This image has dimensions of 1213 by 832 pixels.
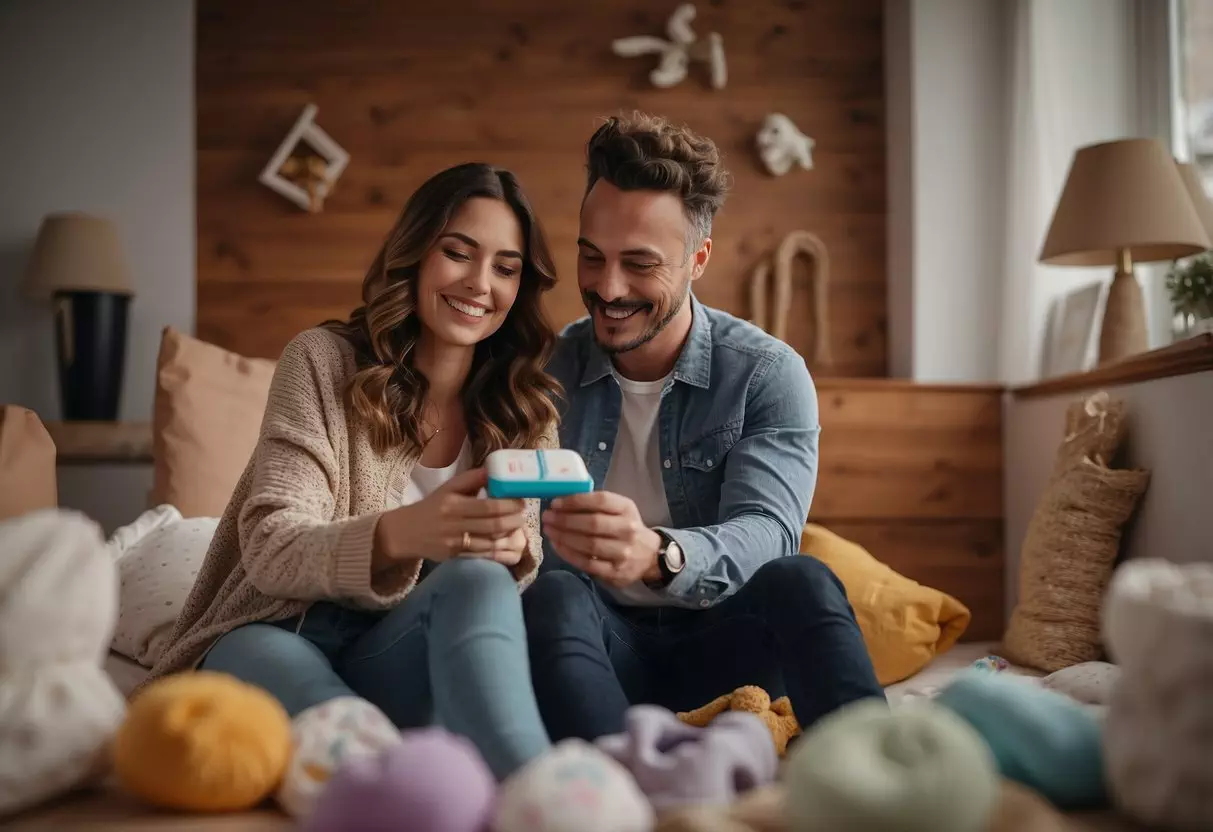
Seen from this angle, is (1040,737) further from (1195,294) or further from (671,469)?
(1195,294)

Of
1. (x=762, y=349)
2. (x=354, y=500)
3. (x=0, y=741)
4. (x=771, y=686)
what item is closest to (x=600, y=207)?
(x=762, y=349)

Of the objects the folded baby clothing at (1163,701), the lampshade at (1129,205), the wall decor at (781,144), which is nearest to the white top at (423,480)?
the folded baby clothing at (1163,701)

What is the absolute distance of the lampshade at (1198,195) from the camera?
2381mm

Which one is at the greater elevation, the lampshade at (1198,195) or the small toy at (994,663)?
the lampshade at (1198,195)

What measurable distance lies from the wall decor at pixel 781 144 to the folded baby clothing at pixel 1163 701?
2366 millimetres

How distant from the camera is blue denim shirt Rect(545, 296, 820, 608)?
1.63m

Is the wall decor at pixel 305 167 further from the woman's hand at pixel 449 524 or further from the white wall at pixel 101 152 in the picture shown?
the woman's hand at pixel 449 524

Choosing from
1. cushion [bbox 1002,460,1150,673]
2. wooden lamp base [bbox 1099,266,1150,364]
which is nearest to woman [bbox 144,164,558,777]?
cushion [bbox 1002,460,1150,673]

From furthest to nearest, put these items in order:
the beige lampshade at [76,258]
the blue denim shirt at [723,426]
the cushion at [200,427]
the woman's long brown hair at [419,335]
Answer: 1. the beige lampshade at [76,258]
2. the cushion at [200,427]
3. the blue denim shirt at [723,426]
4. the woman's long brown hair at [419,335]

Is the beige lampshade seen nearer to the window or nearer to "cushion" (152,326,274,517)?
"cushion" (152,326,274,517)

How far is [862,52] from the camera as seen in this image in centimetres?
326

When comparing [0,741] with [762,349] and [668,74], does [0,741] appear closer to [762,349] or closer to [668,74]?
[762,349]

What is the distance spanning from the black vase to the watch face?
79.9 inches

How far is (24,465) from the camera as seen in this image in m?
1.64
